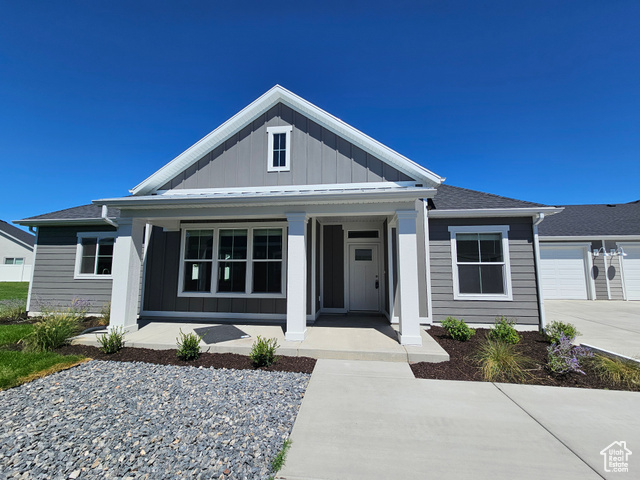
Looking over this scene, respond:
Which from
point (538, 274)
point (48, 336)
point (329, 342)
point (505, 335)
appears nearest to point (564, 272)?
point (538, 274)

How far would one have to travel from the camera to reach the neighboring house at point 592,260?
12.0 meters

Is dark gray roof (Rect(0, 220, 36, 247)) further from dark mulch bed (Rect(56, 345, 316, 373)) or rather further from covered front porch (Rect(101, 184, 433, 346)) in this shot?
dark mulch bed (Rect(56, 345, 316, 373))

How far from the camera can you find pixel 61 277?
8.88m

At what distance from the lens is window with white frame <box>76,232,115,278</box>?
8828 mm

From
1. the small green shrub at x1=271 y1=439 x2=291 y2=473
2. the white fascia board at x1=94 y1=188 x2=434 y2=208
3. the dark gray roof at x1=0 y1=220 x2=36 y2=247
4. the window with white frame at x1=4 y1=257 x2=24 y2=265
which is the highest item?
the dark gray roof at x1=0 y1=220 x2=36 y2=247

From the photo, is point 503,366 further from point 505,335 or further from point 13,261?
point 13,261

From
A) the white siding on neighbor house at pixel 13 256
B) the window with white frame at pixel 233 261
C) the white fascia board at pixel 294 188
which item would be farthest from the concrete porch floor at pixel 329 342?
the white siding on neighbor house at pixel 13 256

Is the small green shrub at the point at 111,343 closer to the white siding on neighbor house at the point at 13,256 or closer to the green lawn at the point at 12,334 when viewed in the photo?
the green lawn at the point at 12,334

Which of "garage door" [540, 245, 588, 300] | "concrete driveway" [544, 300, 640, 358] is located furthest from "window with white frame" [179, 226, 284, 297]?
"garage door" [540, 245, 588, 300]

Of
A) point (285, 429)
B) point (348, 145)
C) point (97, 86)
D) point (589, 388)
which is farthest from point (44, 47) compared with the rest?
point (589, 388)

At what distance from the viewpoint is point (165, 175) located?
7.23 metres

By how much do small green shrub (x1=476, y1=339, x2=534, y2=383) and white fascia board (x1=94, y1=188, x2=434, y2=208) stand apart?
293 cm

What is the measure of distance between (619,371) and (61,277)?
13842 mm

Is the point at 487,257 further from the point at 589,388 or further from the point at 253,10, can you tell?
the point at 253,10
